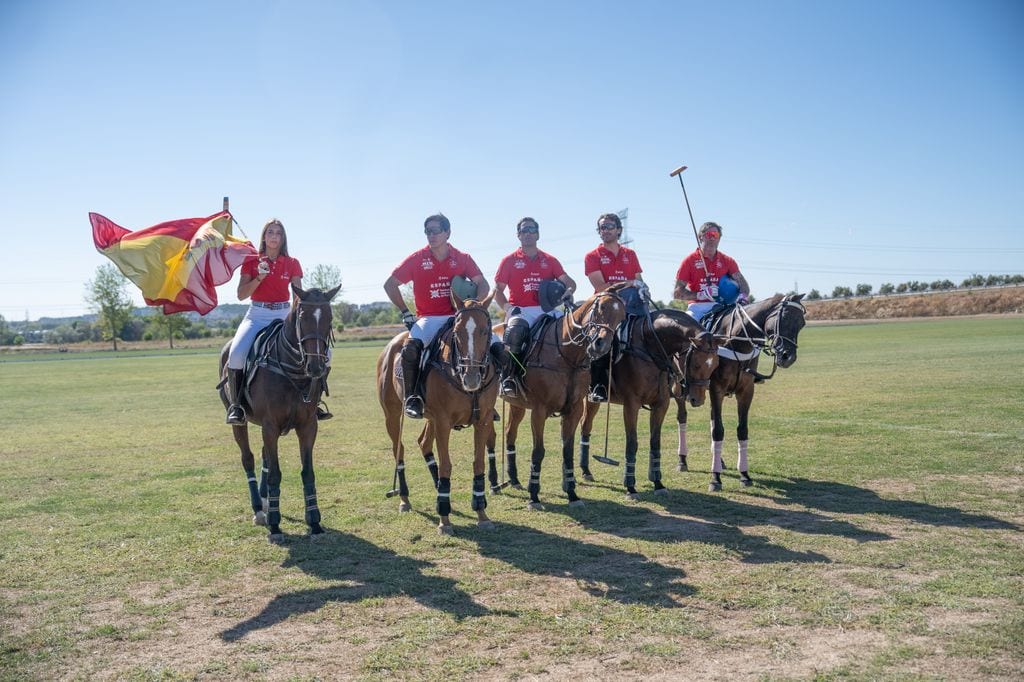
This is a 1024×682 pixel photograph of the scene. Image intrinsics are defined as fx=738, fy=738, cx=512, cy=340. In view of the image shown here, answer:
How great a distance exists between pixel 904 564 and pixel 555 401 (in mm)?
4189

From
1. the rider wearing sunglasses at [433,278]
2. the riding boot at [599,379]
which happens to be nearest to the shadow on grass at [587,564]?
the rider wearing sunglasses at [433,278]

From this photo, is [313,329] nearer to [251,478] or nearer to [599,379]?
[251,478]

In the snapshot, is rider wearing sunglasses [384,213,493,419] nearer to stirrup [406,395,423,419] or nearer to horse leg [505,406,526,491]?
stirrup [406,395,423,419]

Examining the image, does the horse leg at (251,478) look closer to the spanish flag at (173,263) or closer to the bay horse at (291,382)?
the bay horse at (291,382)

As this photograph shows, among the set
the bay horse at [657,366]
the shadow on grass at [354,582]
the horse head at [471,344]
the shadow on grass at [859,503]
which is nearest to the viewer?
the shadow on grass at [354,582]

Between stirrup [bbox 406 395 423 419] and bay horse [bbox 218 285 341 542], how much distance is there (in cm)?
99

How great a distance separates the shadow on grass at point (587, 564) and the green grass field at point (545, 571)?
0.03 m

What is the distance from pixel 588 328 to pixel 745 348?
286 cm

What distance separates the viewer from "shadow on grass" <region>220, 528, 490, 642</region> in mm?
6078

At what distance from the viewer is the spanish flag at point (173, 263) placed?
8953 mm

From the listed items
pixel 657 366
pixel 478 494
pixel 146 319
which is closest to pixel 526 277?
pixel 657 366

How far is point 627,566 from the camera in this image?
7031 mm

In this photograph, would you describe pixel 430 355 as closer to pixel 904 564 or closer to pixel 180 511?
pixel 180 511

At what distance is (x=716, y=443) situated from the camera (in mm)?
10555
